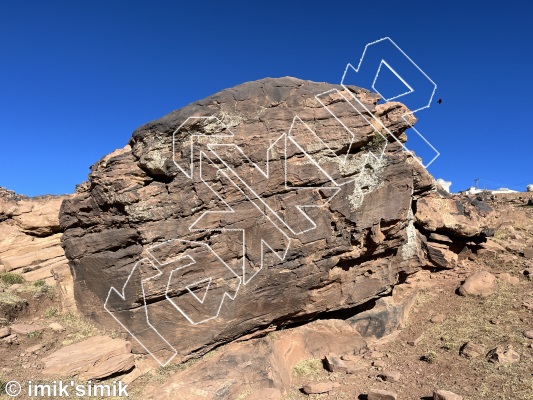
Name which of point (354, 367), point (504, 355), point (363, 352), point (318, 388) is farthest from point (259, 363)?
point (504, 355)

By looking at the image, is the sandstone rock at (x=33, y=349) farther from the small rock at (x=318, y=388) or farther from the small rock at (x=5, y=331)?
the small rock at (x=318, y=388)

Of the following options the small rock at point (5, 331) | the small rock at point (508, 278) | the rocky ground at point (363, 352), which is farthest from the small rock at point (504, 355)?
the small rock at point (5, 331)

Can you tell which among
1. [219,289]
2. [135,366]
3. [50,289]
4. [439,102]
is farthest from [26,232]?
[439,102]

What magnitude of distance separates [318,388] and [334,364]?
1.07 m

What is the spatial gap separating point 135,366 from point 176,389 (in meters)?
1.35

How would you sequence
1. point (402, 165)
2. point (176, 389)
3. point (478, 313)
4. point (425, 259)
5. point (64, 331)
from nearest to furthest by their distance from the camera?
point (176, 389)
point (64, 331)
point (402, 165)
point (478, 313)
point (425, 259)

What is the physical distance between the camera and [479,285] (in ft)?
37.7

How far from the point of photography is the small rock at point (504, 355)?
830 cm

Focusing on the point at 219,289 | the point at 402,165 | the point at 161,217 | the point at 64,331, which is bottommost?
the point at 64,331

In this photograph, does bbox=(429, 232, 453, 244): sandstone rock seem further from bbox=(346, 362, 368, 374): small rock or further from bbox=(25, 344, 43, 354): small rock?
bbox=(25, 344, 43, 354): small rock

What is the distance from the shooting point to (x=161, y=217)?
28.7 ft

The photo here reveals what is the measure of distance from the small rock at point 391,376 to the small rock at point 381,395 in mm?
846

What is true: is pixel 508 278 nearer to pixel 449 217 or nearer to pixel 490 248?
pixel 490 248

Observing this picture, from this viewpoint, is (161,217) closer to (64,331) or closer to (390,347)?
(64,331)
